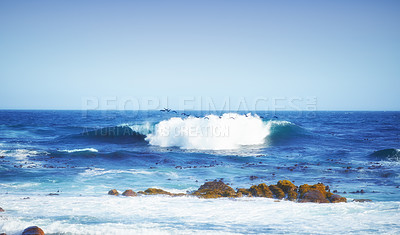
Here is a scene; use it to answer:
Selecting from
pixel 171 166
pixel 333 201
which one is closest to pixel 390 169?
pixel 333 201

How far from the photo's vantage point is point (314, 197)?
10.9m

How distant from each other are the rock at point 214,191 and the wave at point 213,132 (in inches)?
581

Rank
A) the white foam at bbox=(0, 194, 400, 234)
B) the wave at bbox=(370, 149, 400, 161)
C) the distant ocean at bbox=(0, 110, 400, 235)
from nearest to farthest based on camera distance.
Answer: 1. the white foam at bbox=(0, 194, 400, 234)
2. the distant ocean at bbox=(0, 110, 400, 235)
3. the wave at bbox=(370, 149, 400, 161)

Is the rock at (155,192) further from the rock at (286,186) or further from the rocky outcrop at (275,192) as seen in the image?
the rock at (286,186)

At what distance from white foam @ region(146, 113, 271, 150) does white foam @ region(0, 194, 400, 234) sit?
16.7 metres

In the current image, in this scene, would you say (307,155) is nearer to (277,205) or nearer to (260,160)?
(260,160)

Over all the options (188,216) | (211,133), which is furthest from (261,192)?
(211,133)

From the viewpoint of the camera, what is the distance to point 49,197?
11.1m

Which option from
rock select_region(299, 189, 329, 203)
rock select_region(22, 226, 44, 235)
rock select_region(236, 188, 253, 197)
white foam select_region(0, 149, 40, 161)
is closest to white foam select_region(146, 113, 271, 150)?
white foam select_region(0, 149, 40, 161)

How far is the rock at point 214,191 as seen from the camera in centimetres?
1148

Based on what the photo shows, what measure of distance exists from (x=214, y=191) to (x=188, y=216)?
2689 mm

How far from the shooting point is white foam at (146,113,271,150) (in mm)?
28297

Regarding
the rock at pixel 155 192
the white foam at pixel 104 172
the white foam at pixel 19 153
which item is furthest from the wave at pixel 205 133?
the rock at pixel 155 192

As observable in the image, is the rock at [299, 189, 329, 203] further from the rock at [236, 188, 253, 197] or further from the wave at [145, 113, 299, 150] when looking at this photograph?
the wave at [145, 113, 299, 150]
